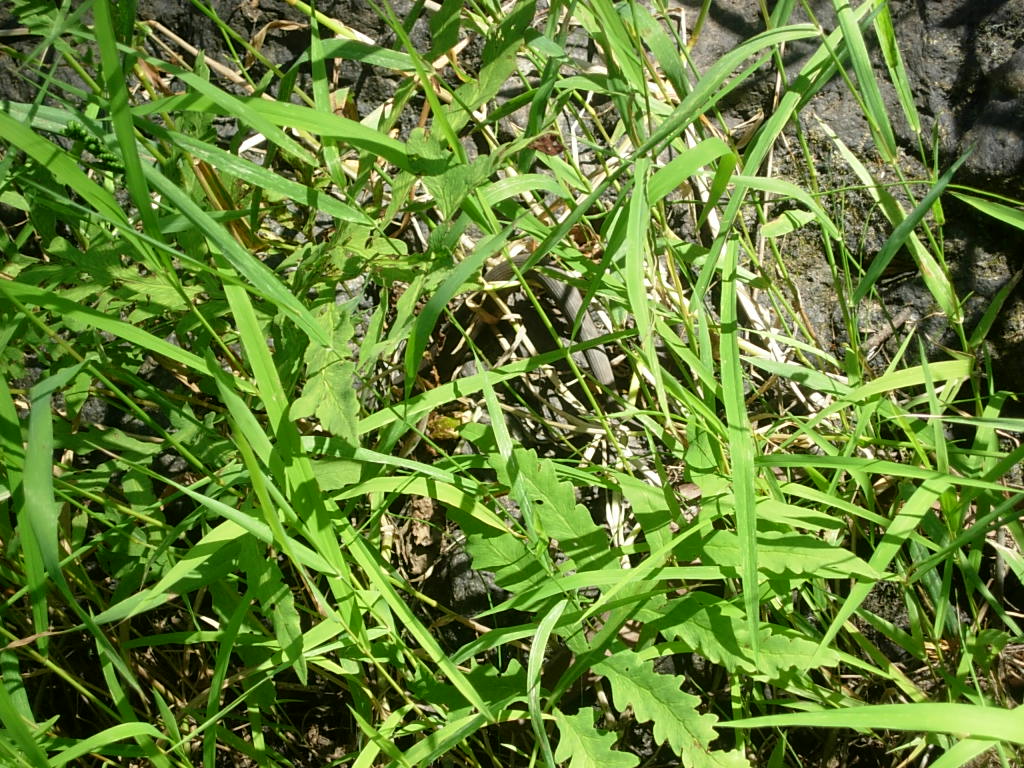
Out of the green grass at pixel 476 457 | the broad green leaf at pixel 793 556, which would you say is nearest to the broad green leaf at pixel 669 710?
the green grass at pixel 476 457

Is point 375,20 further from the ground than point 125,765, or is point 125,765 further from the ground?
point 375,20

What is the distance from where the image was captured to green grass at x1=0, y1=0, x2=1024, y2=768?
118cm

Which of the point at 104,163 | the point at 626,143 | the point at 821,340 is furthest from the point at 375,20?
the point at 821,340

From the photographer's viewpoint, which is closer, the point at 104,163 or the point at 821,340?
the point at 104,163

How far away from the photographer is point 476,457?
1.48 m

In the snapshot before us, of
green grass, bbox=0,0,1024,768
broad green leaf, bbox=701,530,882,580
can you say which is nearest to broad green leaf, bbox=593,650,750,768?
green grass, bbox=0,0,1024,768

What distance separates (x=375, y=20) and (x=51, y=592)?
154 centimetres

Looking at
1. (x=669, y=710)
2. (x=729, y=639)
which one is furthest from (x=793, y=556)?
(x=669, y=710)

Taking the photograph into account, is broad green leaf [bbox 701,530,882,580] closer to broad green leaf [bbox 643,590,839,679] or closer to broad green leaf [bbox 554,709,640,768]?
broad green leaf [bbox 643,590,839,679]

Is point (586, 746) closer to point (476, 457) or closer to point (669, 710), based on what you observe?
point (669, 710)

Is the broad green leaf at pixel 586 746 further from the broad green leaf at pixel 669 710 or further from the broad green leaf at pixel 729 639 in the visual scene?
the broad green leaf at pixel 729 639

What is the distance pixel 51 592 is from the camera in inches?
65.4

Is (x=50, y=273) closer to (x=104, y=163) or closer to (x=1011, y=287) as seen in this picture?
(x=104, y=163)

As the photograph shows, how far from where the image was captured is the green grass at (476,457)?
1.18m
